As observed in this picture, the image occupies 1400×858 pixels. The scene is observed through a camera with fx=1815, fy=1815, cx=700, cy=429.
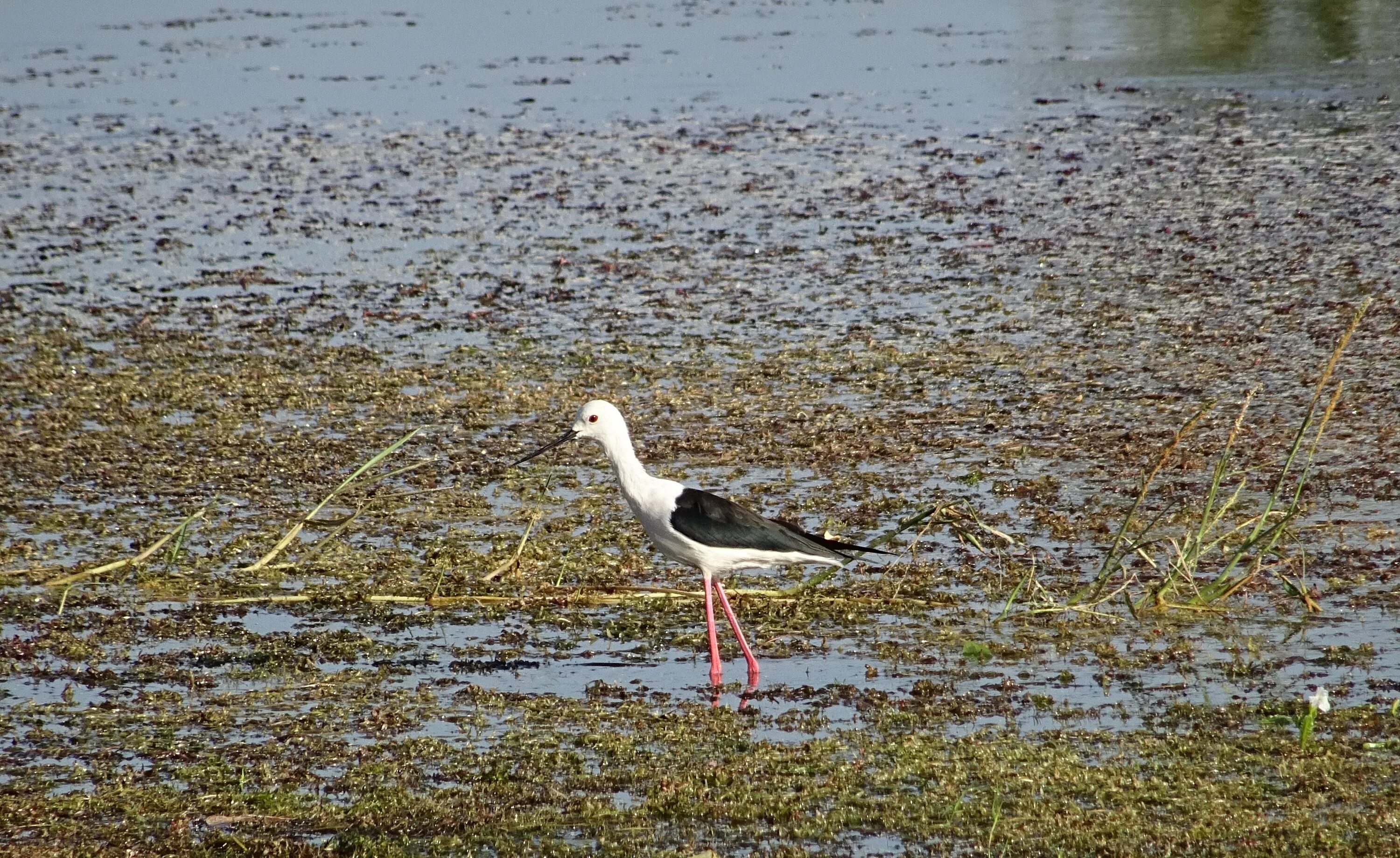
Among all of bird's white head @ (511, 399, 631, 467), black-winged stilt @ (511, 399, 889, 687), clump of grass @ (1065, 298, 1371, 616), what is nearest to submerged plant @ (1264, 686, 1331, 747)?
clump of grass @ (1065, 298, 1371, 616)

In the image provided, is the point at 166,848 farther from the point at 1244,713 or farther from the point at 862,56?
the point at 862,56

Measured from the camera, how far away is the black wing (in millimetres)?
7082

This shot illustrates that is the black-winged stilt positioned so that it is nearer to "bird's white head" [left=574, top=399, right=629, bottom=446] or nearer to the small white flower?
"bird's white head" [left=574, top=399, right=629, bottom=446]

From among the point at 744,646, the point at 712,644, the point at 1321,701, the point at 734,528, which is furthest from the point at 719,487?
the point at 1321,701

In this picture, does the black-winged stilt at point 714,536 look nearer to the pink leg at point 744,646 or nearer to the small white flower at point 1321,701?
the pink leg at point 744,646

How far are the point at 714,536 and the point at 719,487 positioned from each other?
81.8 inches

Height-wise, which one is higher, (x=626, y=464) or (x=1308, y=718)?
(x=626, y=464)

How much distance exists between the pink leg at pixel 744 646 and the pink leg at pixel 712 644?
0.05m

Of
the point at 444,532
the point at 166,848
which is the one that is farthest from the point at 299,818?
the point at 444,532

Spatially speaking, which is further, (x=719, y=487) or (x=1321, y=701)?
(x=719, y=487)

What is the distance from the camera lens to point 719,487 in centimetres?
914

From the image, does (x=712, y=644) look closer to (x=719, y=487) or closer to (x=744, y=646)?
(x=744, y=646)

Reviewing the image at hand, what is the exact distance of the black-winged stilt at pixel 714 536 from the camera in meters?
7.08

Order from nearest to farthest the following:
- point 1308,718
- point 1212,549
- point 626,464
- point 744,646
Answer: point 1308,718
point 744,646
point 626,464
point 1212,549
